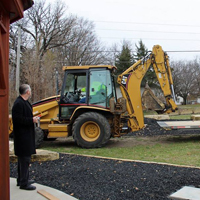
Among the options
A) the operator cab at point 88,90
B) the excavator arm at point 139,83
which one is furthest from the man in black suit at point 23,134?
the excavator arm at point 139,83

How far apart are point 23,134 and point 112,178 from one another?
1.92 metres

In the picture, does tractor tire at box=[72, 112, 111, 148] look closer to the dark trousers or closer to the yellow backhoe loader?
the yellow backhoe loader

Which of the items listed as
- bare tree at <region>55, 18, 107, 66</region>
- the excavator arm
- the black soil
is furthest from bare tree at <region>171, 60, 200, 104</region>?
the black soil

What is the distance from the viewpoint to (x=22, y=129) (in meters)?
4.38

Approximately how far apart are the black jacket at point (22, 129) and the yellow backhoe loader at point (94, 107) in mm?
4486

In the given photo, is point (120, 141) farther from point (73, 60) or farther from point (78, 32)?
point (78, 32)

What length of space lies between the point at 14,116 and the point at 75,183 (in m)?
1.67

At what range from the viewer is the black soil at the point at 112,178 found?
4.33 m

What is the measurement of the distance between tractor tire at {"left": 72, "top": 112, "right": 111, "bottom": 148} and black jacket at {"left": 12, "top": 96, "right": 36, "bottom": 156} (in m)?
4.47

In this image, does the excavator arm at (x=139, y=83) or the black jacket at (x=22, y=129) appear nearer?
the black jacket at (x=22, y=129)

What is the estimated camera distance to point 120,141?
10539mm

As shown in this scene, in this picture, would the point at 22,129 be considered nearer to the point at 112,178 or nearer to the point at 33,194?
the point at 33,194

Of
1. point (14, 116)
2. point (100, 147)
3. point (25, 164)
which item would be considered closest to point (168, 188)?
point (25, 164)

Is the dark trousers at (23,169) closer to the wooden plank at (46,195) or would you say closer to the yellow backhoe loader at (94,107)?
the wooden plank at (46,195)
